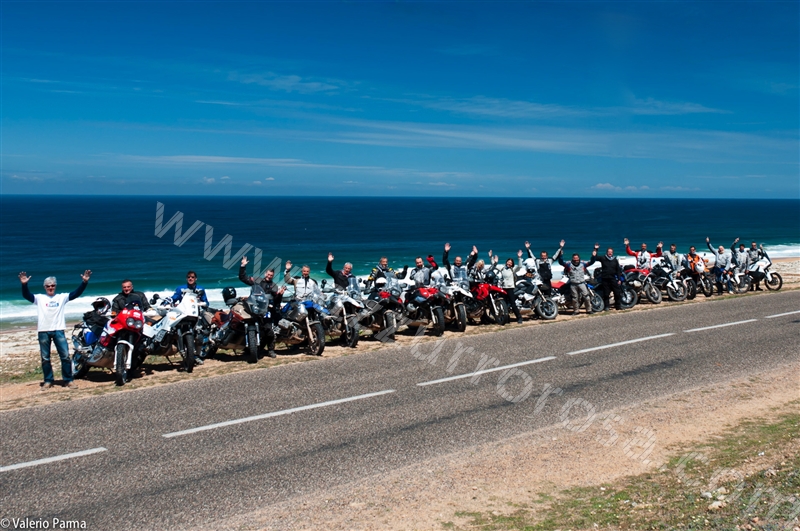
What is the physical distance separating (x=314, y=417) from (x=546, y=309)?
10485 millimetres

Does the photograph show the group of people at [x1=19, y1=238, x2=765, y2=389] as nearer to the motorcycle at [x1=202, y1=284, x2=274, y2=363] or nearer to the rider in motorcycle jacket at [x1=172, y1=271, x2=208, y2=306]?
the rider in motorcycle jacket at [x1=172, y1=271, x2=208, y2=306]

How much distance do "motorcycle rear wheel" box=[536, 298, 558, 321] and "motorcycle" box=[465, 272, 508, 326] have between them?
129 centimetres

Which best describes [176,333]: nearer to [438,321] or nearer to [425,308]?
[425,308]

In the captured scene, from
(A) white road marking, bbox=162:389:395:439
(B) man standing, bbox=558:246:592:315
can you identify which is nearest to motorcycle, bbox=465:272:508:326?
(B) man standing, bbox=558:246:592:315

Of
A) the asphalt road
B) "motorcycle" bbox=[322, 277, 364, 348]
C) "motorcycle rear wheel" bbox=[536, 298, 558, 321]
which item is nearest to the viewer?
the asphalt road

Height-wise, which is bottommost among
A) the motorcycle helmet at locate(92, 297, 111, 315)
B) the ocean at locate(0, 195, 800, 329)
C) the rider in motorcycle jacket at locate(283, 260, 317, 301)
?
the ocean at locate(0, 195, 800, 329)

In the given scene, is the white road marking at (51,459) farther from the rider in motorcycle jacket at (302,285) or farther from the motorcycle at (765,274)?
the motorcycle at (765,274)

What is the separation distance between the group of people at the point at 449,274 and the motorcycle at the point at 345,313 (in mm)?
404

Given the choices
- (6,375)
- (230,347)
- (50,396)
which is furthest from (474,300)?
(6,375)

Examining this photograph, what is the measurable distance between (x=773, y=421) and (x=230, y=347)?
9.66m

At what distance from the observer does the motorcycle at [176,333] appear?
1181 centimetres

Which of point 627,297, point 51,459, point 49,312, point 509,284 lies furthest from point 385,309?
point 627,297

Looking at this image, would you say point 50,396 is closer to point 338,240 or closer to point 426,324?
point 426,324

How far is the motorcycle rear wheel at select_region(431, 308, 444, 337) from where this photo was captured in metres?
15.4
